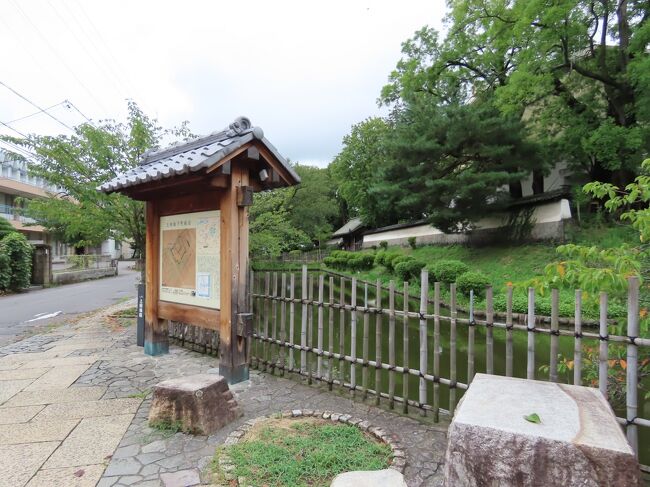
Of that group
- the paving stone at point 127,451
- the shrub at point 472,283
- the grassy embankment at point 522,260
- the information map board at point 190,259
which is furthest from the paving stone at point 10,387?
the shrub at point 472,283

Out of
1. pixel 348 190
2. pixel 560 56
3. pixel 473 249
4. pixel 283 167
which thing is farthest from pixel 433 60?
pixel 283 167

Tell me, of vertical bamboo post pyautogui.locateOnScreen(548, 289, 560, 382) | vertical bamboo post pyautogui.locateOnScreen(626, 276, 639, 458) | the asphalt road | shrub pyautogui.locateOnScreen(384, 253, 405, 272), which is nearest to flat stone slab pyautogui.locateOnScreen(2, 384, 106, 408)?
the asphalt road

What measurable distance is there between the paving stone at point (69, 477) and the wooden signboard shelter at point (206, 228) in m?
1.83

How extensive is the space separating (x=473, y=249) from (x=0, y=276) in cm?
1995

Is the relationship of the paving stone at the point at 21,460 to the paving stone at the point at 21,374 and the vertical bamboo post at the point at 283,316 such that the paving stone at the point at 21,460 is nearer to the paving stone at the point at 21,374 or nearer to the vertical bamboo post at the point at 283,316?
the paving stone at the point at 21,374

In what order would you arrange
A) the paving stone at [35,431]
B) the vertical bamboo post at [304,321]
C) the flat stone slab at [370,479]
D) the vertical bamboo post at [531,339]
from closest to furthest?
the flat stone slab at [370,479] → the vertical bamboo post at [531,339] → the paving stone at [35,431] → the vertical bamboo post at [304,321]

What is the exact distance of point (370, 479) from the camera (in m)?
2.22

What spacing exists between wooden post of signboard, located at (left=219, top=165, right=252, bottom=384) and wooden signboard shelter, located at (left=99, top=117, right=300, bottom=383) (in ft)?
0.04

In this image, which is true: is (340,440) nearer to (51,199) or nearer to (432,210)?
(51,199)

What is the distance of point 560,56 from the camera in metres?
13.7

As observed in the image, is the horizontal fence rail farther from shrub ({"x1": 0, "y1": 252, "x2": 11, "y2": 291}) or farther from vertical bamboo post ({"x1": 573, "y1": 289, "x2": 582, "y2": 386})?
shrub ({"x1": 0, "y1": 252, "x2": 11, "y2": 291})

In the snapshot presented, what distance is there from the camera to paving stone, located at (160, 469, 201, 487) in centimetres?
251

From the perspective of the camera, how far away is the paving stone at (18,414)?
3.56m

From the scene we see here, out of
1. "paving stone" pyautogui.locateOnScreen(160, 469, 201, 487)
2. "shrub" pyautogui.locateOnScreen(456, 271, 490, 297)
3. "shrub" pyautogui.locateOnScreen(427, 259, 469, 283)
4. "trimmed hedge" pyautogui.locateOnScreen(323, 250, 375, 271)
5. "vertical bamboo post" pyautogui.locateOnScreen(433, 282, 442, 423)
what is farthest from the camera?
"trimmed hedge" pyautogui.locateOnScreen(323, 250, 375, 271)
